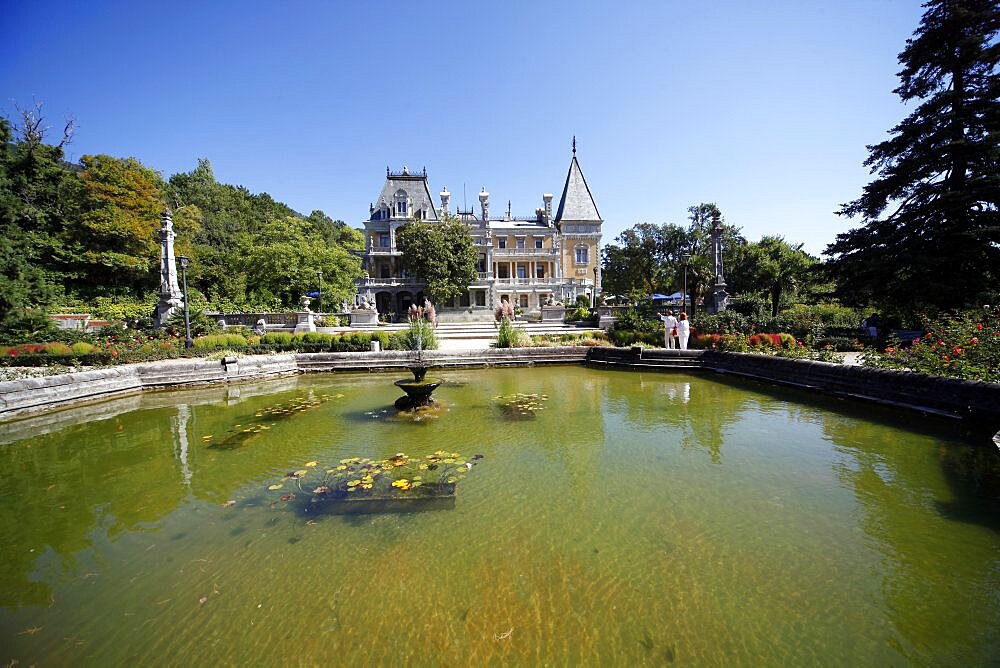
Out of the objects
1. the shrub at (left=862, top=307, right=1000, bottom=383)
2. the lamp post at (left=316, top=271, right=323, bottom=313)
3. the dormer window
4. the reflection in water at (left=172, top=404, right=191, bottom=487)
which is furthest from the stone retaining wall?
the dormer window

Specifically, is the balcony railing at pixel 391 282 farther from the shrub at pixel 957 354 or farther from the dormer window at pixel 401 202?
the shrub at pixel 957 354

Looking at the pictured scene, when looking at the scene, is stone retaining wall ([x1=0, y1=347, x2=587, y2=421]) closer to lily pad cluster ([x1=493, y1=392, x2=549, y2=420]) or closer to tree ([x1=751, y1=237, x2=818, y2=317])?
lily pad cluster ([x1=493, y1=392, x2=549, y2=420])

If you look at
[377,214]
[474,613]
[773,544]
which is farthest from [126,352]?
[377,214]

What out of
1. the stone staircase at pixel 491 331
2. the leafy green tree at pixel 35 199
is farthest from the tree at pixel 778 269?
the leafy green tree at pixel 35 199

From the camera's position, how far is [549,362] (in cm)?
1623

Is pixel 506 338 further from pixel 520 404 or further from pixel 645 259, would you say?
pixel 645 259

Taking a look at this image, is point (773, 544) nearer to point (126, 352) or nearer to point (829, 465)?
point (829, 465)

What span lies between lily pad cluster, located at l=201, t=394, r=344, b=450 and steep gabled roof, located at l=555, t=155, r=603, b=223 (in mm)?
38053

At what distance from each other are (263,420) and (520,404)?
5583 mm

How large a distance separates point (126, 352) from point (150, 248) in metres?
23.4

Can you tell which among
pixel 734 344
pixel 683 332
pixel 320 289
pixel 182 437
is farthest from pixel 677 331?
pixel 320 289

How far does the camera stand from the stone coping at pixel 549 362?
7.65m

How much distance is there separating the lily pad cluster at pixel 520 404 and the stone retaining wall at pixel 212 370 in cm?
539

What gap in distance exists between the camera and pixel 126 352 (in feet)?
45.2
